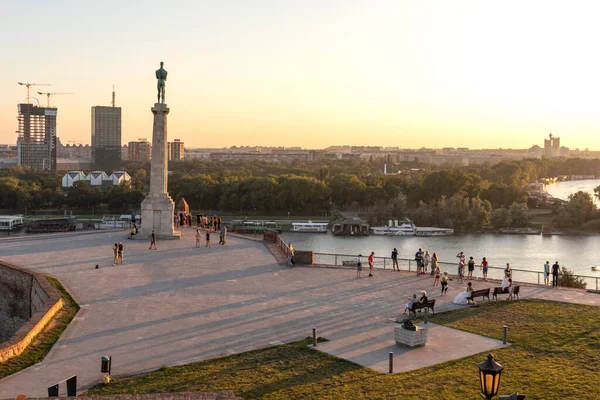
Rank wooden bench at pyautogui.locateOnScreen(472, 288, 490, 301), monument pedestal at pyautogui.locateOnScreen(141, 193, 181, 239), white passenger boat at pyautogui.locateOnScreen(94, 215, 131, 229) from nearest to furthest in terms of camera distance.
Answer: wooden bench at pyautogui.locateOnScreen(472, 288, 490, 301) → monument pedestal at pyautogui.locateOnScreen(141, 193, 181, 239) → white passenger boat at pyautogui.locateOnScreen(94, 215, 131, 229)

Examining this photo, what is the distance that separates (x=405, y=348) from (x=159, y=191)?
20361 millimetres

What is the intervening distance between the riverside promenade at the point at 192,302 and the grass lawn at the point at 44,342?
8.1 inches

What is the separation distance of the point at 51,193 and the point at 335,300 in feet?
276

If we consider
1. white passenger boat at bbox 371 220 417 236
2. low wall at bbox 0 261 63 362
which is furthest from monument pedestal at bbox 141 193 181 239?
white passenger boat at bbox 371 220 417 236

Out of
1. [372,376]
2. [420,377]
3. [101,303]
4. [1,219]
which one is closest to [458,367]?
[420,377]

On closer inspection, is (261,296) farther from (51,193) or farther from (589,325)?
(51,193)

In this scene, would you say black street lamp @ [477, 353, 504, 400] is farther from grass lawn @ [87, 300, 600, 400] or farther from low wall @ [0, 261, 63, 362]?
low wall @ [0, 261, 63, 362]

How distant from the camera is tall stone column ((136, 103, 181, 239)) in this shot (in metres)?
31.2

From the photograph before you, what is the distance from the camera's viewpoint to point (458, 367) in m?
12.8

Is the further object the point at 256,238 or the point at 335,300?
the point at 256,238

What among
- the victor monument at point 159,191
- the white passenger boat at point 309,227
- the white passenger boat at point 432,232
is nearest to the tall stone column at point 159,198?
the victor monument at point 159,191

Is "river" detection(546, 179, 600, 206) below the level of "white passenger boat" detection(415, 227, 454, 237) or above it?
above

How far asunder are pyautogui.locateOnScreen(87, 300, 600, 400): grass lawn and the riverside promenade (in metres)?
0.90

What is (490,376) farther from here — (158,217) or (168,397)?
(158,217)
